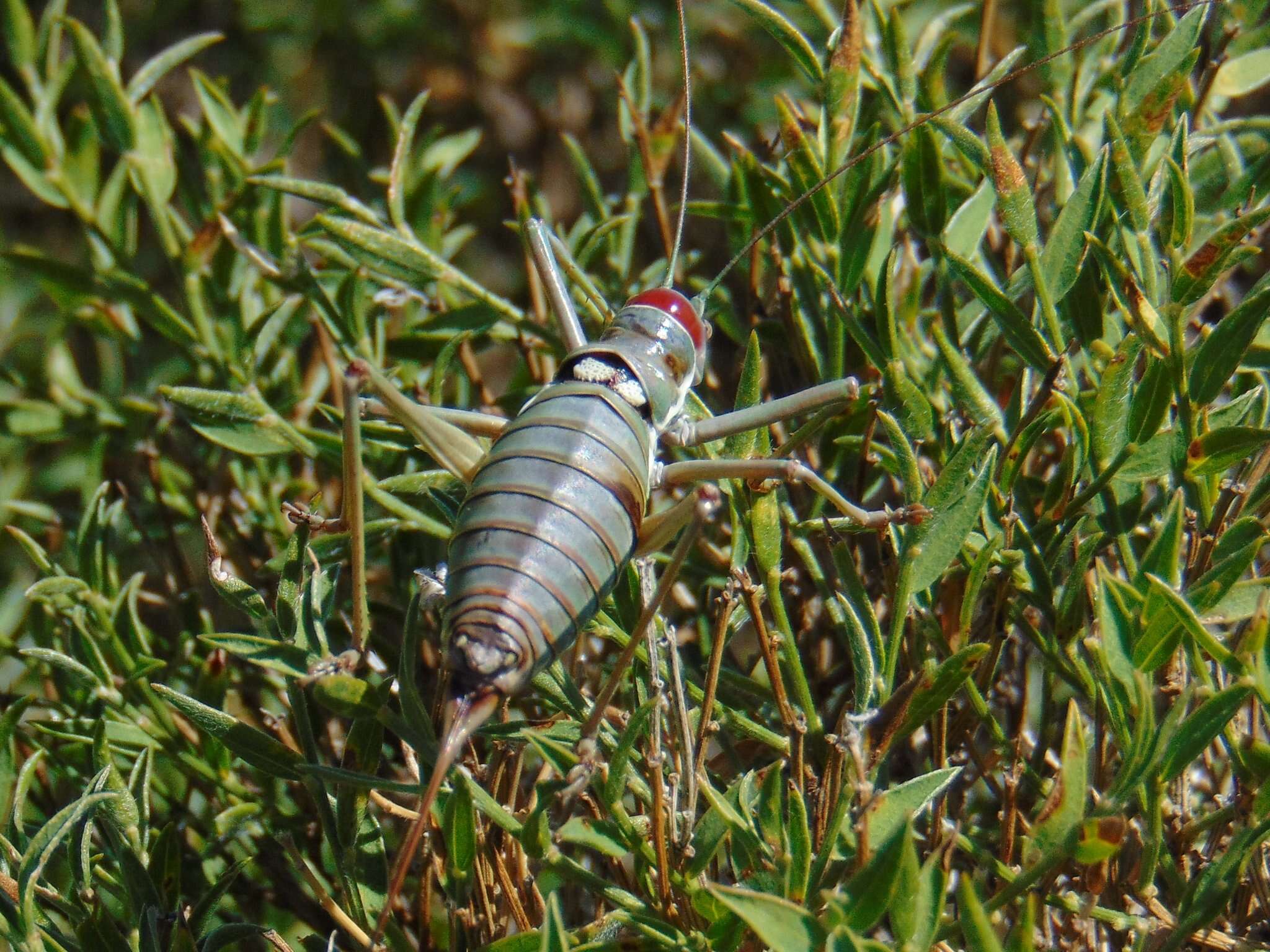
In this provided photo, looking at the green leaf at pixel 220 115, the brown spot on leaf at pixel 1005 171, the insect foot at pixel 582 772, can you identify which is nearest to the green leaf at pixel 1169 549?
the brown spot on leaf at pixel 1005 171

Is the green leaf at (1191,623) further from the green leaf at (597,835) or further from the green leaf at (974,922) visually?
the green leaf at (597,835)

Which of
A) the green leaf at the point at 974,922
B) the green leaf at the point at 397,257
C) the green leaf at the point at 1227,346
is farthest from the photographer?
the green leaf at the point at 397,257

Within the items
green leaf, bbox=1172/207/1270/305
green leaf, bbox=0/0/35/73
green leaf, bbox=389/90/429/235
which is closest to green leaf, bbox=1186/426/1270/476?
green leaf, bbox=1172/207/1270/305

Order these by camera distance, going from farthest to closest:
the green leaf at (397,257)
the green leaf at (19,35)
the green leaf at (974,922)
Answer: the green leaf at (19,35) → the green leaf at (397,257) → the green leaf at (974,922)

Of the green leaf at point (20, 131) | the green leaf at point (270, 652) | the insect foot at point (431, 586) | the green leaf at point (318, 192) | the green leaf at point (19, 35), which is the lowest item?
the green leaf at point (270, 652)

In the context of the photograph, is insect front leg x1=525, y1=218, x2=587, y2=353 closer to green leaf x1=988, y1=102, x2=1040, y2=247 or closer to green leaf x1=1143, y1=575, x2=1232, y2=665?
green leaf x1=988, y1=102, x2=1040, y2=247

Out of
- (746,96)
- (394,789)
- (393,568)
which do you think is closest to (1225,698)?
(394,789)

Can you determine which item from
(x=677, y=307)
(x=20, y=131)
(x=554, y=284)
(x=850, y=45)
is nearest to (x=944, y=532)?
(x=850, y=45)
